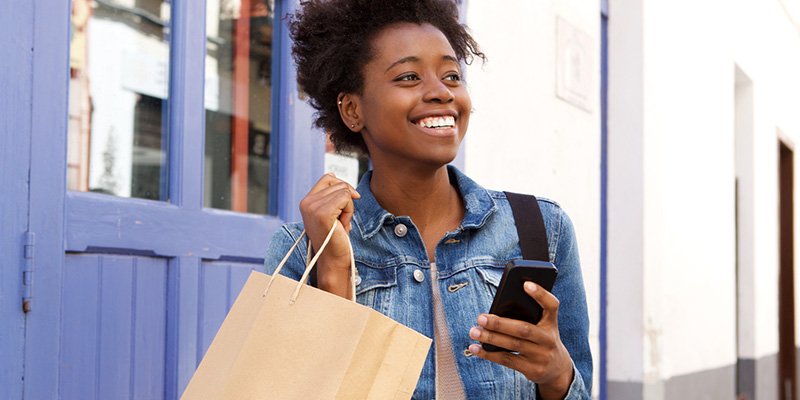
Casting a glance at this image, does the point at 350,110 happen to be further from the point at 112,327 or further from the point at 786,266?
the point at 786,266

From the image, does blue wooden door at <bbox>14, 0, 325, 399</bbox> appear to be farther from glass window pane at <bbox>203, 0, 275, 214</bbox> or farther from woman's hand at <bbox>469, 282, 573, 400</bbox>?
woman's hand at <bbox>469, 282, 573, 400</bbox>

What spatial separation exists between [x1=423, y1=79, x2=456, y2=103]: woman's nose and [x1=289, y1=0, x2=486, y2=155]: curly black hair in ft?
0.67

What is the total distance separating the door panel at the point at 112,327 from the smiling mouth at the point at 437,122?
104 centimetres

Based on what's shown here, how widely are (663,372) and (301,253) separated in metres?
4.45

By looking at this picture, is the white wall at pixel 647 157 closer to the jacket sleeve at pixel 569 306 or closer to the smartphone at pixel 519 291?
the jacket sleeve at pixel 569 306

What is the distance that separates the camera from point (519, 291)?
1.54 m

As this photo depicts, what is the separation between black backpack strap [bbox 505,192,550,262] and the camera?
1.91m

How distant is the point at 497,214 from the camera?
1973mm

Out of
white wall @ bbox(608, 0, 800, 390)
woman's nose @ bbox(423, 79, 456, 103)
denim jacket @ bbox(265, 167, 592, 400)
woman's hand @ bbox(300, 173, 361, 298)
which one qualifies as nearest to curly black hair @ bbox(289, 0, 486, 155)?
woman's nose @ bbox(423, 79, 456, 103)

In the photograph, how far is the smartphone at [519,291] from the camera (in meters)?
1.53

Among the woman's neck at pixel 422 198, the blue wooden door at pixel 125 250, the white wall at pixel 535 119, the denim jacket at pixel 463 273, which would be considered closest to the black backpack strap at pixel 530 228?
the denim jacket at pixel 463 273

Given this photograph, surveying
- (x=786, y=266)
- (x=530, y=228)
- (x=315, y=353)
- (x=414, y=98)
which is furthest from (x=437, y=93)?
(x=786, y=266)

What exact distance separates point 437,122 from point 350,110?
0.31 m

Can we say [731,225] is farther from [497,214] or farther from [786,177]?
[497,214]
